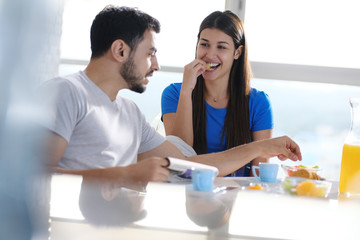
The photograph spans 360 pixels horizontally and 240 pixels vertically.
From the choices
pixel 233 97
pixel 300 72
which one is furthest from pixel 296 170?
pixel 300 72

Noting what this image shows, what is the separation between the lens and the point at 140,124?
1.54 metres

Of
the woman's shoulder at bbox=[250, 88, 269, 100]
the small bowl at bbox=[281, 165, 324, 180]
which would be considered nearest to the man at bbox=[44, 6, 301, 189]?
the small bowl at bbox=[281, 165, 324, 180]

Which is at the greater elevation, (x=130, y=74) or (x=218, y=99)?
(x=130, y=74)

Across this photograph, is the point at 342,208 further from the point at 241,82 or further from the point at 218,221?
the point at 241,82

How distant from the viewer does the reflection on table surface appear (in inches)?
17.0

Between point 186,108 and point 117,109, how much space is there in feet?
2.27

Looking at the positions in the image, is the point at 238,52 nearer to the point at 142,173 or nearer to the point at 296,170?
the point at 296,170

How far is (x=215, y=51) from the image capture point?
2.15 metres

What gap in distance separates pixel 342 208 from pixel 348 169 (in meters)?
0.62

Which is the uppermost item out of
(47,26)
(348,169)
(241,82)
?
(47,26)

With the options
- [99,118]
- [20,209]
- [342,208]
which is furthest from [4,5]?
[99,118]

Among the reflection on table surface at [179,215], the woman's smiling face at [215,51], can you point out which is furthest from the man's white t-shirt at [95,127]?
the woman's smiling face at [215,51]

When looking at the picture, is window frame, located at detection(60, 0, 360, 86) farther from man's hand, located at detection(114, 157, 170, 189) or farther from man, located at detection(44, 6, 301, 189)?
man's hand, located at detection(114, 157, 170, 189)

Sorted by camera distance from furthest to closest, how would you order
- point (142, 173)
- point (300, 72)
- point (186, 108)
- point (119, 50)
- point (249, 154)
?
point (300, 72) → point (186, 108) → point (249, 154) → point (119, 50) → point (142, 173)
